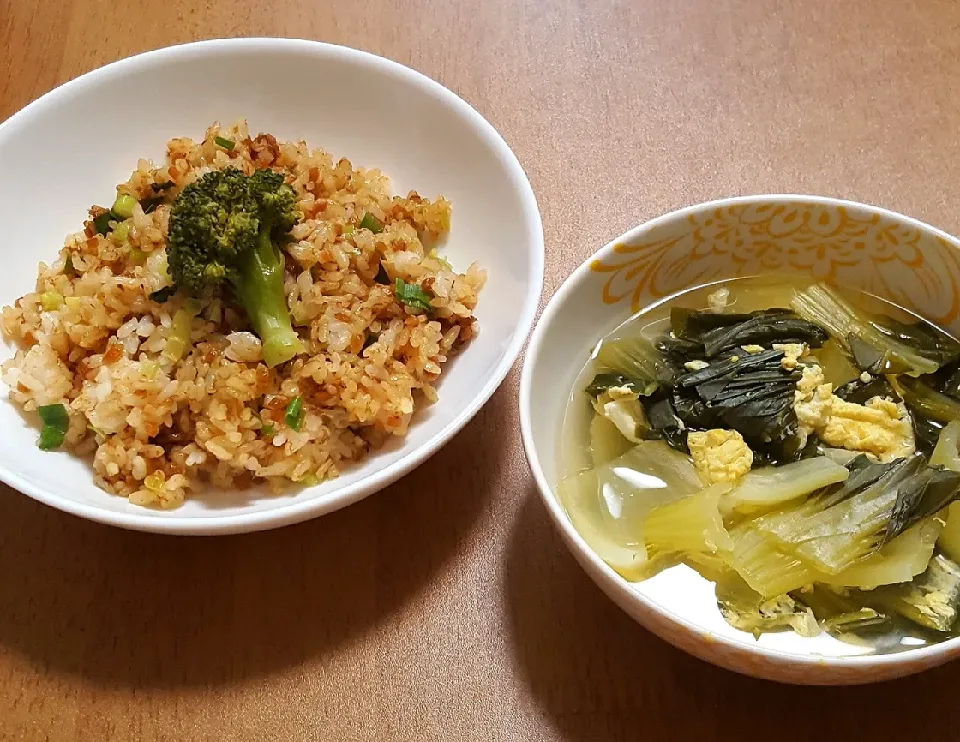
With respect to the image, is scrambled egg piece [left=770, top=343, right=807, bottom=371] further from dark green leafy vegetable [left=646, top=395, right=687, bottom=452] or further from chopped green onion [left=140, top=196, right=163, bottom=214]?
chopped green onion [left=140, top=196, right=163, bottom=214]

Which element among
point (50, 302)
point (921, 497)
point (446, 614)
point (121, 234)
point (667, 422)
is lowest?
point (446, 614)

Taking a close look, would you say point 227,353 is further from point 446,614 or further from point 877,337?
point 877,337

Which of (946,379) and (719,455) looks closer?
(719,455)

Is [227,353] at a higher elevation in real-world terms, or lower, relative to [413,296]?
lower

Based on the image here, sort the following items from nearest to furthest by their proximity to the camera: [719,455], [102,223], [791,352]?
[719,455], [791,352], [102,223]

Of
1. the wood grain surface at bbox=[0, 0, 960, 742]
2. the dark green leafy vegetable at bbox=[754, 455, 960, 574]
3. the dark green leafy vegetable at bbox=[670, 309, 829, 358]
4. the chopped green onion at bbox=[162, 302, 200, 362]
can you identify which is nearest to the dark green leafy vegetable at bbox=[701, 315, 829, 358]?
the dark green leafy vegetable at bbox=[670, 309, 829, 358]

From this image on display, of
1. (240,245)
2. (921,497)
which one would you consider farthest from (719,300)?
(240,245)

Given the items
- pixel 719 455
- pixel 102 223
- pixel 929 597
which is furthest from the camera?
pixel 102 223
